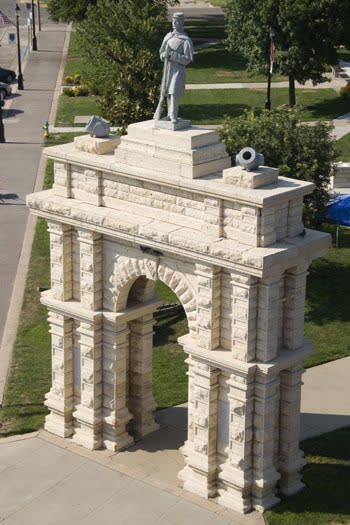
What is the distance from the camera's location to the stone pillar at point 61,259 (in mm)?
26875

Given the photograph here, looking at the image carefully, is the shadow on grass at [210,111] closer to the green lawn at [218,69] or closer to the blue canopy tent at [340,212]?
the green lawn at [218,69]

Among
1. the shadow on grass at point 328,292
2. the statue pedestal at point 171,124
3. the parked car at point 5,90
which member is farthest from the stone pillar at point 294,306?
the parked car at point 5,90

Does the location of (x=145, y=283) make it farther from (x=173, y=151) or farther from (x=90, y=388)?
(x=173, y=151)

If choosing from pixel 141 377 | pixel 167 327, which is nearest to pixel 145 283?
pixel 141 377

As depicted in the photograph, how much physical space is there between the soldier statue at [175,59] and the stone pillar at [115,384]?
231 inches

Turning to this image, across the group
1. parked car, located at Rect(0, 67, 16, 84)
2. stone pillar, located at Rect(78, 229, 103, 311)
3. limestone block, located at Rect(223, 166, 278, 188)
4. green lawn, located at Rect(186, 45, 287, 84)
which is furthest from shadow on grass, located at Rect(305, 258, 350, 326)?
parked car, located at Rect(0, 67, 16, 84)

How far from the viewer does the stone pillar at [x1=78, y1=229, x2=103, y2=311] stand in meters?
26.2

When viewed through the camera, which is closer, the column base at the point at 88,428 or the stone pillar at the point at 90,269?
the stone pillar at the point at 90,269

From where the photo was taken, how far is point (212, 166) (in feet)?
80.9

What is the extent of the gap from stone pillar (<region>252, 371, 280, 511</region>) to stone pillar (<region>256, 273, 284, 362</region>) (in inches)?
22.5

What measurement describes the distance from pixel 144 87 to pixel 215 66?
127 feet

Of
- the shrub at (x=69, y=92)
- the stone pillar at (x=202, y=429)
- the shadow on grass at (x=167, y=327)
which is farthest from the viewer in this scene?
the shrub at (x=69, y=92)

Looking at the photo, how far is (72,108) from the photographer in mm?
70375

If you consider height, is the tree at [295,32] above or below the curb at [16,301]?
above
